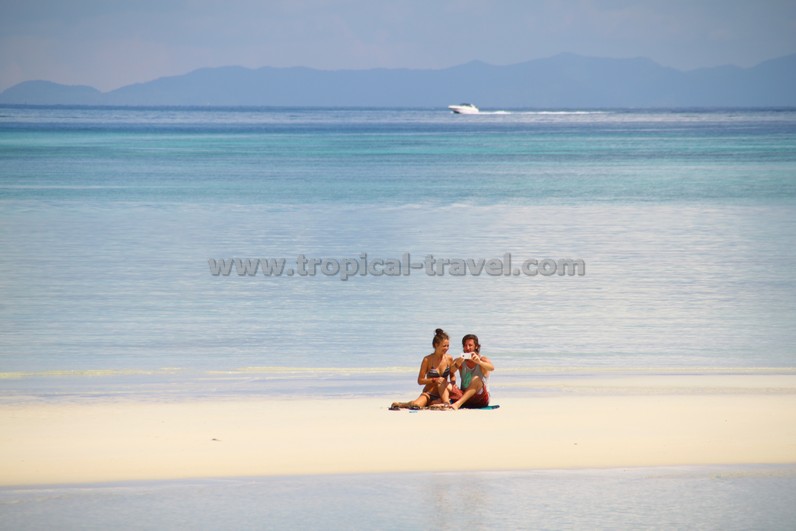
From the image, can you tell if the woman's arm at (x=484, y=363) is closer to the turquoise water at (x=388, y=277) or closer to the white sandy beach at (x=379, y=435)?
the white sandy beach at (x=379, y=435)

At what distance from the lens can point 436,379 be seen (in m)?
8.05

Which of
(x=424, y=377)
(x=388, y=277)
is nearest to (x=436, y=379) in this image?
(x=424, y=377)

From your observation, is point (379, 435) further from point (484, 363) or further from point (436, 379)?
point (484, 363)

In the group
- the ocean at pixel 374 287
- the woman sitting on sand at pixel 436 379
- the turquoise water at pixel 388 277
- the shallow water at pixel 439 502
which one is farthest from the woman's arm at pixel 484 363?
the turquoise water at pixel 388 277

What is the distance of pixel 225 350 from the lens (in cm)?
1074

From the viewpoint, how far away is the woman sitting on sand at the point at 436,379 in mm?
8000

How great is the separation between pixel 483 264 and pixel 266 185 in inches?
828

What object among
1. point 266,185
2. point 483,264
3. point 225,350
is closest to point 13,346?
point 225,350

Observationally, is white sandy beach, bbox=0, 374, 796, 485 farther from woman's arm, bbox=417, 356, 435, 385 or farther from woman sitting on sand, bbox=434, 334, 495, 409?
woman's arm, bbox=417, 356, 435, 385

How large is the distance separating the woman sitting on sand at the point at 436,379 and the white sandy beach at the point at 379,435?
0.35 feet

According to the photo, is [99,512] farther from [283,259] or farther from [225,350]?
[283,259]

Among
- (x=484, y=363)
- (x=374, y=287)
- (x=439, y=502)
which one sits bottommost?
(x=439, y=502)

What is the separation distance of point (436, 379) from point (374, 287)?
686cm

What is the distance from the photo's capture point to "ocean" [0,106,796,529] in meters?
9.84
